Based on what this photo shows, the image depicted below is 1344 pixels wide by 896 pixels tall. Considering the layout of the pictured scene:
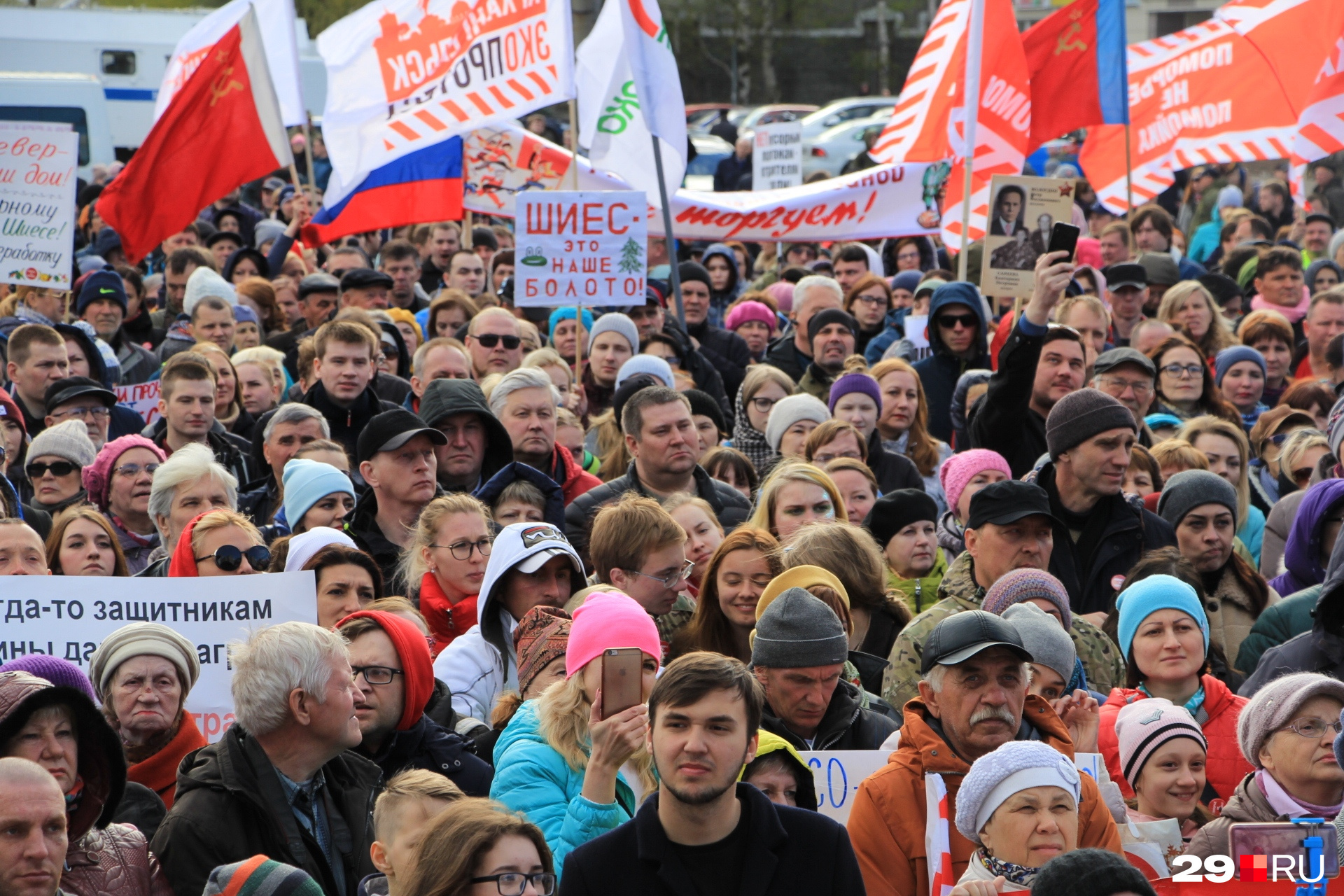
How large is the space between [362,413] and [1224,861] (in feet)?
17.5

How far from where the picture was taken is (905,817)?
4082 mm

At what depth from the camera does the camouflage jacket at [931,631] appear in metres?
4.96

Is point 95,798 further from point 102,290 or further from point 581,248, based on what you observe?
point 102,290

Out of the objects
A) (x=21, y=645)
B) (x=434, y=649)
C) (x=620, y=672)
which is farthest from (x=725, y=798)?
(x=21, y=645)

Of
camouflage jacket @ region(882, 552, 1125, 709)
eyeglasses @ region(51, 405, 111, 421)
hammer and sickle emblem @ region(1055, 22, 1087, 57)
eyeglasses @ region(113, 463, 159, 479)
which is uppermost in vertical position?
hammer and sickle emblem @ region(1055, 22, 1087, 57)

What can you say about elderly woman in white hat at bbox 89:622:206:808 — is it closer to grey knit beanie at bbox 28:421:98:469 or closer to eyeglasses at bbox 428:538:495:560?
eyeglasses at bbox 428:538:495:560

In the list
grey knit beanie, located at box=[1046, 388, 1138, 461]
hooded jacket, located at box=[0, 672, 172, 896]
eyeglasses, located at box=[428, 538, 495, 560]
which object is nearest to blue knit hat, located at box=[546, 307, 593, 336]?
grey knit beanie, located at box=[1046, 388, 1138, 461]

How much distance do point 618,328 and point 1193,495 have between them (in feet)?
14.2

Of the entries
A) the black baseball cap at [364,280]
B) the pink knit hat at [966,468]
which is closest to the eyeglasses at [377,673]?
the pink knit hat at [966,468]

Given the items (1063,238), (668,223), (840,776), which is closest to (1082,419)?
(1063,238)

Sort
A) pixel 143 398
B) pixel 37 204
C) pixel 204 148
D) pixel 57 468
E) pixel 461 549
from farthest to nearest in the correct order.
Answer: pixel 204 148 → pixel 37 204 → pixel 143 398 → pixel 57 468 → pixel 461 549

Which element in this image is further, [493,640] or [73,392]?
[73,392]

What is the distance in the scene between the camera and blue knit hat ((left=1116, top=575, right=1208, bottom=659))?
530cm

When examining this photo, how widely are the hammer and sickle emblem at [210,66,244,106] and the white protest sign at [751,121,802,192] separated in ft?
19.4
